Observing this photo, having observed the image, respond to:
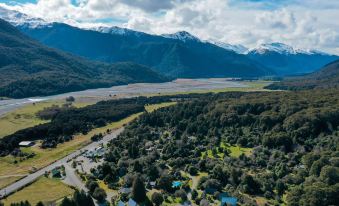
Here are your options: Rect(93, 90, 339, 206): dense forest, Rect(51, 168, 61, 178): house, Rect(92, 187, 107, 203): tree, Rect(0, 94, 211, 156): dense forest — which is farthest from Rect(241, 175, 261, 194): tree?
Result: Rect(0, 94, 211, 156): dense forest

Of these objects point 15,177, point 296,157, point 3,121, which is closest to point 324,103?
point 296,157

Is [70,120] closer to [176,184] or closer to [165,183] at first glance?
[165,183]

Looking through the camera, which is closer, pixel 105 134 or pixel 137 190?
pixel 137 190

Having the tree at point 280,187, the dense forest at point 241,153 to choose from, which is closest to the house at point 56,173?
the dense forest at point 241,153

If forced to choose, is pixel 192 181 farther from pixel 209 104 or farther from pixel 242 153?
pixel 209 104

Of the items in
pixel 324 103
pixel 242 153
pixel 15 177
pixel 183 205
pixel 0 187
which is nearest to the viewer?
pixel 183 205

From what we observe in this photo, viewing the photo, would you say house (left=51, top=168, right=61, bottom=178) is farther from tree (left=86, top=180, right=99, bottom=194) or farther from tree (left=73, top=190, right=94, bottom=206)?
tree (left=73, top=190, right=94, bottom=206)

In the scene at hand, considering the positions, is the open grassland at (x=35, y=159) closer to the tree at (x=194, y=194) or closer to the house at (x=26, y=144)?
the house at (x=26, y=144)
